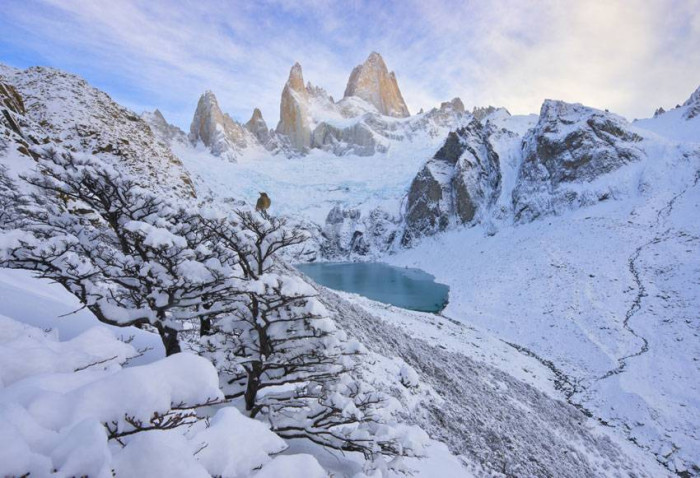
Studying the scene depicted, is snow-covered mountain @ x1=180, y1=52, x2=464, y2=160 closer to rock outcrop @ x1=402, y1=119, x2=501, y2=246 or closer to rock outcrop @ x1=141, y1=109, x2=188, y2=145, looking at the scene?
rock outcrop @ x1=141, y1=109, x2=188, y2=145

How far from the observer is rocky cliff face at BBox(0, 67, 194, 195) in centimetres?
2636

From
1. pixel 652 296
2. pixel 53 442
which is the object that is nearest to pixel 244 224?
pixel 53 442

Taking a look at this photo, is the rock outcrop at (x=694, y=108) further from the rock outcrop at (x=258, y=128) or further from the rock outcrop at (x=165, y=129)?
the rock outcrop at (x=165, y=129)

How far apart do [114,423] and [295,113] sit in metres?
191

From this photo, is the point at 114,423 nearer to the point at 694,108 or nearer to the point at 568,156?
the point at 568,156

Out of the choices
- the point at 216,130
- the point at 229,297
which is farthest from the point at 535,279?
the point at 216,130

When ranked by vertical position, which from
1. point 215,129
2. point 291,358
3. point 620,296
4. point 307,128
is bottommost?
point 620,296

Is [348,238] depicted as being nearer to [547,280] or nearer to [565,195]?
[565,195]

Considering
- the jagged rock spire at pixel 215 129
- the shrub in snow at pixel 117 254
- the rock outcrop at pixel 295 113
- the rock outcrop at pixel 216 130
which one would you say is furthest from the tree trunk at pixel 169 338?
the rock outcrop at pixel 295 113

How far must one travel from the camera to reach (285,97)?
601 feet

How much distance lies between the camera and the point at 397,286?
52.9 meters

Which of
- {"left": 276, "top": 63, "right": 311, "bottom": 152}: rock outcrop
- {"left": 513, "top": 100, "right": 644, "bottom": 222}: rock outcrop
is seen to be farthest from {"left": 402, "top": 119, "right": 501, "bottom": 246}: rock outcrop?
{"left": 276, "top": 63, "right": 311, "bottom": 152}: rock outcrop

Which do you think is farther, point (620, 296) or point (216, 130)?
point (216, 130)

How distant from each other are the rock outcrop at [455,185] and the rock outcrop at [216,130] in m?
95.4
